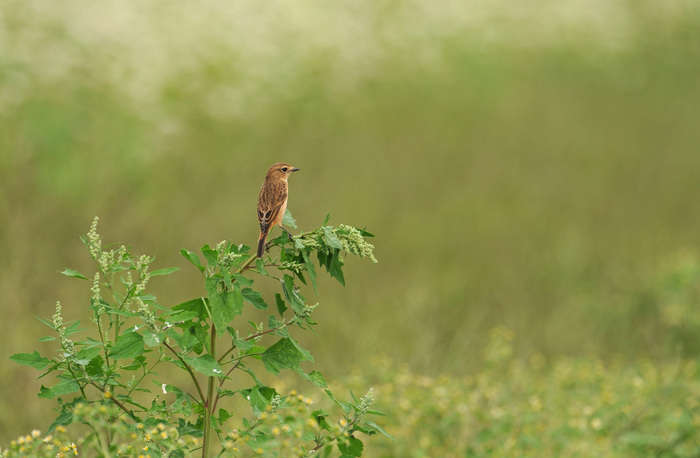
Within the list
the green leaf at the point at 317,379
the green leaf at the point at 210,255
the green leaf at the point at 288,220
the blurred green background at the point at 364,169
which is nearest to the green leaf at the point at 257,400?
the green leaf at the point at 317,379

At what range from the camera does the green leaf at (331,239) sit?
6.81 feet

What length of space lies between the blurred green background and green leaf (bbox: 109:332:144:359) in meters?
2.37

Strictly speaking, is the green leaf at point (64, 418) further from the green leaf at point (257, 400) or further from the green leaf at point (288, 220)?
the green leaf at point (288, 220)

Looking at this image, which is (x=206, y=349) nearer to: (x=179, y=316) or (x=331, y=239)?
(x=179, y=316)

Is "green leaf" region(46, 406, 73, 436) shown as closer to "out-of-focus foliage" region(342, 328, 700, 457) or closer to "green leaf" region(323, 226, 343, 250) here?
A: "green leaf" region(323, 226, 343, 250)

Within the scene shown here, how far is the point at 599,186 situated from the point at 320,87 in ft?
13.6

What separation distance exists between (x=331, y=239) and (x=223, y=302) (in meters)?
0.34

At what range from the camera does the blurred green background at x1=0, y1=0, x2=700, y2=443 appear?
591 centimetres

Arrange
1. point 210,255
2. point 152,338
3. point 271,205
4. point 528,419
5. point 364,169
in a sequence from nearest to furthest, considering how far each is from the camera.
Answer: point 152,338, point 210,255, point 271,205, point 528,419, point 364,169

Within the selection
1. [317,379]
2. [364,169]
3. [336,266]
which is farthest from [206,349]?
[364,169]

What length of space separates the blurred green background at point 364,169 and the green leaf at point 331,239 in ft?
8.93

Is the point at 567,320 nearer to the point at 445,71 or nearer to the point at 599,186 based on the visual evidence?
the point at 599,186

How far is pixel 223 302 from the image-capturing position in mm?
2090

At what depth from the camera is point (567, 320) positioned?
282 inches
